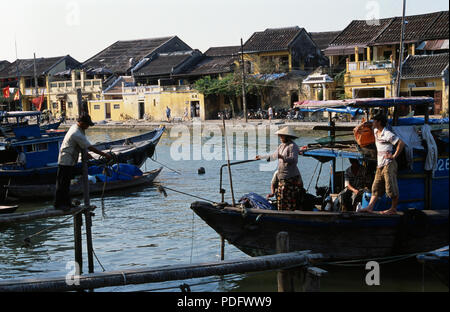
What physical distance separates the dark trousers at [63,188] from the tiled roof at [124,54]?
4078 centimetres

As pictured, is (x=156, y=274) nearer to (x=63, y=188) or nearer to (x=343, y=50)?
(x=63, y=188)

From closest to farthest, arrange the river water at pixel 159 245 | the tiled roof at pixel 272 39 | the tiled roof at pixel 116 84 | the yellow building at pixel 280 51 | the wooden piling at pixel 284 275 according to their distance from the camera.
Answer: the wooden piling at pixel 284 275 → the river water at pixel 159 245 → the yellow building at pixel 280 51 → the tiled roof at pixel 272 39 → the tiled roof at pixel 116 84

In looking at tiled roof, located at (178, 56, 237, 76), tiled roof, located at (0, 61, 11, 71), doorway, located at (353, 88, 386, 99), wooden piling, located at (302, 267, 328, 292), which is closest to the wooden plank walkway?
wooden piling, located at (302, 267, 328, 292)

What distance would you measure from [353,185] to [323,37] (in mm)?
38983

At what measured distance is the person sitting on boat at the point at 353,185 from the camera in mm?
9102

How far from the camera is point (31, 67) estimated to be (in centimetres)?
5312

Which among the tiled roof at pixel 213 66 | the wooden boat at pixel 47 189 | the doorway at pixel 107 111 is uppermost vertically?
the tiled roof at pixel 213 66

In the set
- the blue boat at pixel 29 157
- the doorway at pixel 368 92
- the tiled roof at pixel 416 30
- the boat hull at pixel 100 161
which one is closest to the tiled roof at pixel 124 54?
the doorway at pixel 368 92

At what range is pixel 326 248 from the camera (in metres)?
8.77

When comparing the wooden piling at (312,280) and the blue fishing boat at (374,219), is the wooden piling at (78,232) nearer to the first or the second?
the blue fishing boat at (374,219)

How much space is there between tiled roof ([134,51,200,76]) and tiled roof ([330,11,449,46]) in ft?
42.4

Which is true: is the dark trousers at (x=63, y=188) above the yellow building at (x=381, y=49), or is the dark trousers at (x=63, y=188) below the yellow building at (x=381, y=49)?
below

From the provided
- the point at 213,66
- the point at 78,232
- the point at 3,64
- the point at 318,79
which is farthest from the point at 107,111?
the point at 78,232
